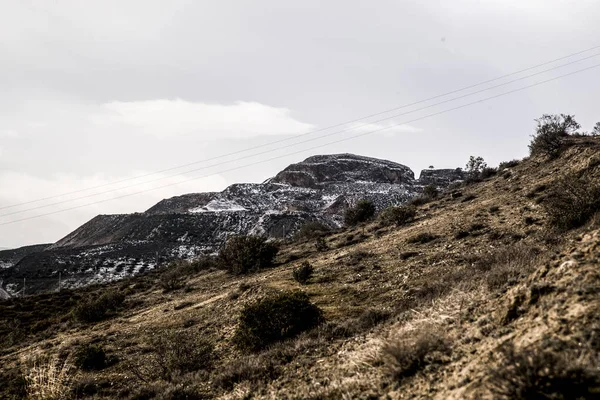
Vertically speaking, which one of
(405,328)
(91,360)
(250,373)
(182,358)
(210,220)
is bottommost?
(91,360)

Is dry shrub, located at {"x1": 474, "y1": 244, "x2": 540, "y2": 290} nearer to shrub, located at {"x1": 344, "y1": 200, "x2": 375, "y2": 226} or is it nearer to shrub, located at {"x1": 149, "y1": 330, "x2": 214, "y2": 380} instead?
shrub, located at {"x1": 149, "y1": 330, "x2": 214, "y2": 380}

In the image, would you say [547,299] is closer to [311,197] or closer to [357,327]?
[357,327]

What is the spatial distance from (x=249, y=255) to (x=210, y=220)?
73618 millimetres

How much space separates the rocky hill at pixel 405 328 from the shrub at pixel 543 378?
1cm

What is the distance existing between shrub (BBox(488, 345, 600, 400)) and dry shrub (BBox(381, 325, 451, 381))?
1.46 meters

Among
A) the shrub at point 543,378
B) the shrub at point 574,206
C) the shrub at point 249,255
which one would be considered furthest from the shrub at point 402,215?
the shrub at point 543,378

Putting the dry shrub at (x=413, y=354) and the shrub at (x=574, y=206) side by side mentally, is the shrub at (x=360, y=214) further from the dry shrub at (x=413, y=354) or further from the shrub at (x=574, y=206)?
the dry shrub at (x=413, y=354)

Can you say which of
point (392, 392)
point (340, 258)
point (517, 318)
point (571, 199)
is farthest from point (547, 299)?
point (340, 258)

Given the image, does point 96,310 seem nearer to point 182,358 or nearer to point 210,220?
point 182,358

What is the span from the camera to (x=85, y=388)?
11164 mm

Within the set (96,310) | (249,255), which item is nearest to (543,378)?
(249,255)

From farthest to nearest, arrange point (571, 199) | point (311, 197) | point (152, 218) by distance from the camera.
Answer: point (311, 197)
point (152, 218)
point (571, 199)

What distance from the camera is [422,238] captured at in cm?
2088

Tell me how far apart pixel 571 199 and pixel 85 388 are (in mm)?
17902
